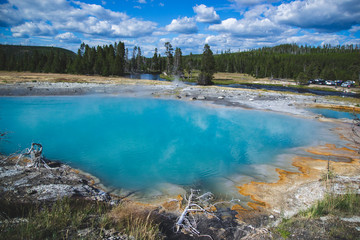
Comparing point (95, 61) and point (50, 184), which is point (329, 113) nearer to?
point (50, 184)

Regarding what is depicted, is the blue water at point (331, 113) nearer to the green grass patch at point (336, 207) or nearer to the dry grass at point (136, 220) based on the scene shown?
the green grass patch at point (336, 207)

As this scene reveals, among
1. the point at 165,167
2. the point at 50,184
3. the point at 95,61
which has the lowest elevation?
the point at 165,167

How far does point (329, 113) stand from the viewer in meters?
25.5

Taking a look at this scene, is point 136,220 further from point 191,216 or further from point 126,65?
point 126,65

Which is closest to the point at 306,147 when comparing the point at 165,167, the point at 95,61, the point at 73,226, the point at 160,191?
the point at 165,167

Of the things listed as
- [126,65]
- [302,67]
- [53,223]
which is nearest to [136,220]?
[53,223]

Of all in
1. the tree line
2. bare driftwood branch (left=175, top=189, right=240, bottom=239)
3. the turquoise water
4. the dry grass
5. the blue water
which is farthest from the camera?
the tree line

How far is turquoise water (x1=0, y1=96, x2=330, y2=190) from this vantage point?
11555 millimetres

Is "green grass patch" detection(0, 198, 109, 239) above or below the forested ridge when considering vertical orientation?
below

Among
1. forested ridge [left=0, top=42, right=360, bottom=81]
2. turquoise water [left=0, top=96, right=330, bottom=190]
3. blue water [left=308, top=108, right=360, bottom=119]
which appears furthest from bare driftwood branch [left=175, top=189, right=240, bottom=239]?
forested ridge [left=0, top=42, right=360, bottom=81]

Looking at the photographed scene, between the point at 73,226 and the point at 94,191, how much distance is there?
280cm

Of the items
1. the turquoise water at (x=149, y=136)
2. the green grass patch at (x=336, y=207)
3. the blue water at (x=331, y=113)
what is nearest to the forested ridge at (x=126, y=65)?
the blue water at (x=331, y=113)

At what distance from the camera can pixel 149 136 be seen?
57.3ft

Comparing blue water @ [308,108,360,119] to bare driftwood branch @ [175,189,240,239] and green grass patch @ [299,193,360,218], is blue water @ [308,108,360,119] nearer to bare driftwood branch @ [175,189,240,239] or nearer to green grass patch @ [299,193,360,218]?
green grass patch @ [299,193,360,218]
